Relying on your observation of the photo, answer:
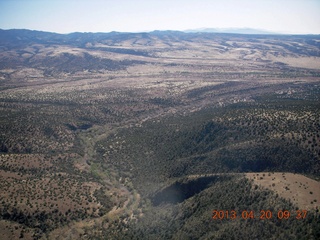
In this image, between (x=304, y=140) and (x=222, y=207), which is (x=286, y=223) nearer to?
(x=222, y=207)

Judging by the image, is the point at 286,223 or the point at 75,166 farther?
the point at 75,166

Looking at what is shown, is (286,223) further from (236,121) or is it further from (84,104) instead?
(84,104)

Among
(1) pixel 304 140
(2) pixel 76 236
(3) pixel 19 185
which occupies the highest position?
(1) pixel 304 140

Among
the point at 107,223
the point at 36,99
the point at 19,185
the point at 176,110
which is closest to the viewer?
the point at 107,223

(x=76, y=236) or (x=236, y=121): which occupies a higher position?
(x=236, y=121)

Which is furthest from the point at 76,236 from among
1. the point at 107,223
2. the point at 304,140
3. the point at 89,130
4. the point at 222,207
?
the point at 89,130

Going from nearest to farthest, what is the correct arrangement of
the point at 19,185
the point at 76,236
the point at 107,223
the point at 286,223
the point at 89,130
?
the point at 286,223 → the point at 76,236 → the point at 107,223 → the point at 19,185 → the point at 89,130

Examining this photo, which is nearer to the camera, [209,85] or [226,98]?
[226,98]

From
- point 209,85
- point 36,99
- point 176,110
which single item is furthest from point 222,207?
point 209,85

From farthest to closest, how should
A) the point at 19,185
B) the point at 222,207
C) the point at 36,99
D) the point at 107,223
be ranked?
1. the point at 36,99
2. the point at 19,185
3. the point at 107,223
4. the point at 222,207
